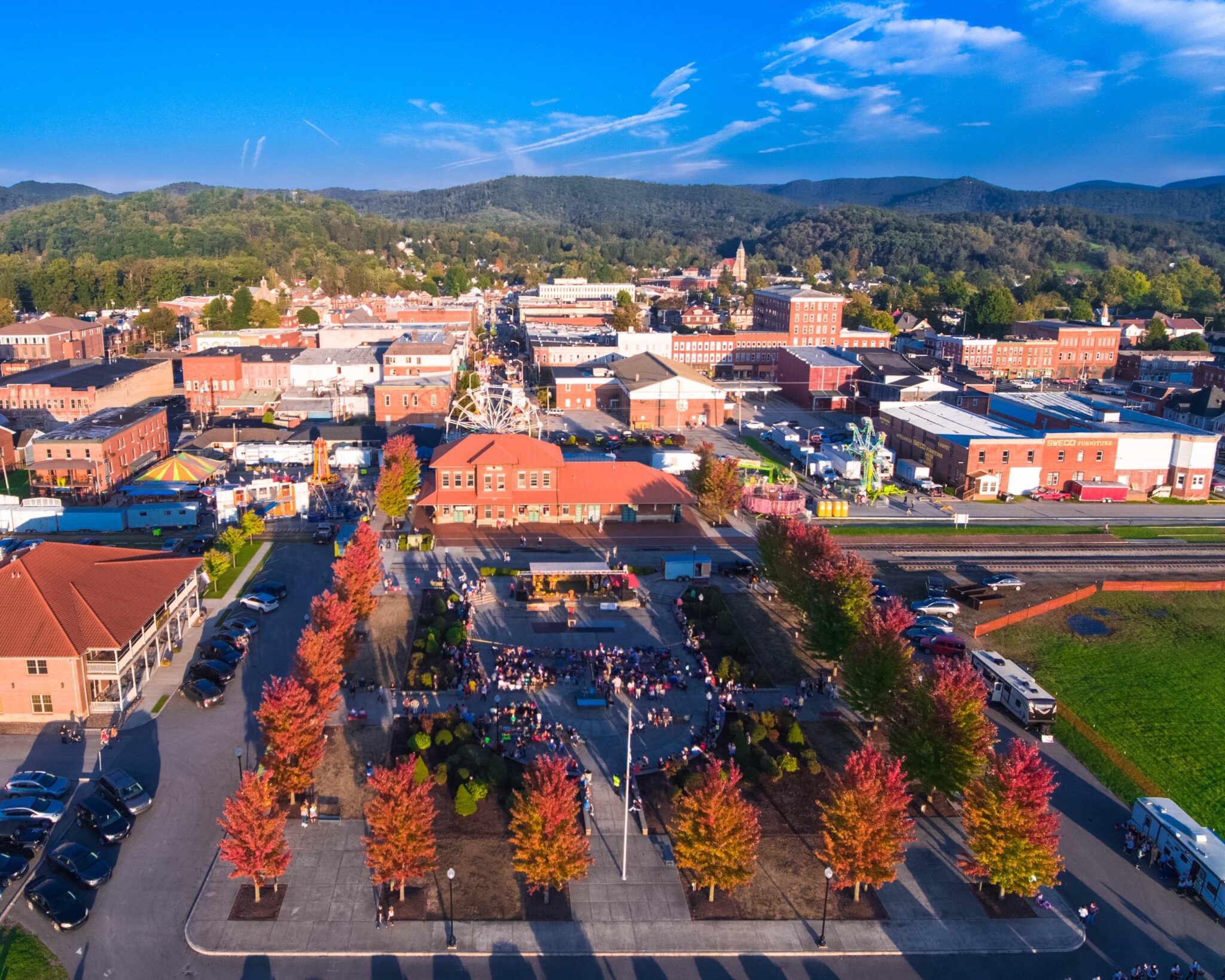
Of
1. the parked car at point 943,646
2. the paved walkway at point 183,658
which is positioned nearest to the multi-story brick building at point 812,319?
the parked car at point 943,646

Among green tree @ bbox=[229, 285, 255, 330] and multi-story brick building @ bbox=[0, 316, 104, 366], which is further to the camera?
green tree @ bbox=[229, 285, 255, 330]

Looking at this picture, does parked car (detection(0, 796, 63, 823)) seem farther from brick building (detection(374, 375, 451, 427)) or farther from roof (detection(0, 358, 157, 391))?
roof (detection(0, 358, 157, 391))

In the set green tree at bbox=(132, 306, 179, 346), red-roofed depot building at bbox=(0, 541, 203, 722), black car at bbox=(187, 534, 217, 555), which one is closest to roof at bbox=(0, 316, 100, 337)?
green tree at bbox=(132, 306, 179, 346)

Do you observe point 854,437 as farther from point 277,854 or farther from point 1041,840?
point 277,854

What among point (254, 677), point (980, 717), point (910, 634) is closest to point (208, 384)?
point (254, 677)

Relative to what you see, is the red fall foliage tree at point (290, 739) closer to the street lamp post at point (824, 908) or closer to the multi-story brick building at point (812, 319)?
the street lamp post at point (824, 908)

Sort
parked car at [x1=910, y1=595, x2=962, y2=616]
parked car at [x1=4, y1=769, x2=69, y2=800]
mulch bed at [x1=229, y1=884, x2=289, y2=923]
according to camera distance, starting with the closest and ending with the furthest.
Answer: mulch bed at [x1=229, y1=884, x2=289, y2=923]
parked car at [x1=4, y1=769, x2=69, y2=800]
parked car at [x1=910, y1=595, x2=962, y2=616]
